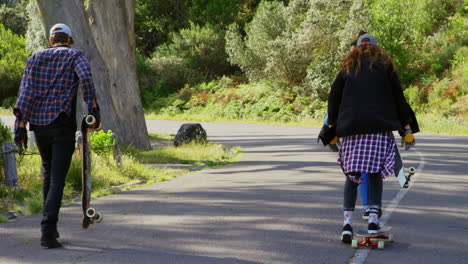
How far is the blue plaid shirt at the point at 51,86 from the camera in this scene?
5.58 m

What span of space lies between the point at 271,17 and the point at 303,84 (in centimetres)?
681

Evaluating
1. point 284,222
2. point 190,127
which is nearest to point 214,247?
point 284,222

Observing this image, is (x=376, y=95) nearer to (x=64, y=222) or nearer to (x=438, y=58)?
(x=64, y=222)

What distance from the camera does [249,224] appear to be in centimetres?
679

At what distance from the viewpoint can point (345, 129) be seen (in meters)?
5.64

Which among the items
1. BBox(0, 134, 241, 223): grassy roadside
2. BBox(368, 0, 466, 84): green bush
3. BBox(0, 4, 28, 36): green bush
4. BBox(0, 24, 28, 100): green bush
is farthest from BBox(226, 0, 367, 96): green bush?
BBox(0, 4, 28, 36): green bush

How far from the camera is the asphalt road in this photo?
212 inches

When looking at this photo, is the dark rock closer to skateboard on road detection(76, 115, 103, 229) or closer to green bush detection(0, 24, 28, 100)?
skateboard on road detection(76, 115, 103, 229)

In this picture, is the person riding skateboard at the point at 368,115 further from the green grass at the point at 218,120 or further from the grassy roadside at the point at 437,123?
the green grass at the point at 218,120

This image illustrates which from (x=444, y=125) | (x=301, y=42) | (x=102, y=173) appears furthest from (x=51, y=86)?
(x=301, y=42)

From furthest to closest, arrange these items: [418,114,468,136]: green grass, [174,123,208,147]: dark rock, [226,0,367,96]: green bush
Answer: [226,0,367,96]: green bush
[418,114,468,136]: green grass
[174,123,208,147]: dark rock

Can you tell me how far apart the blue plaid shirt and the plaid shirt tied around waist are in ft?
7.94

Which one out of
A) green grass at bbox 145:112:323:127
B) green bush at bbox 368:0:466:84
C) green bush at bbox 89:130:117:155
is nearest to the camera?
green bush at bbox 89:130:117:155

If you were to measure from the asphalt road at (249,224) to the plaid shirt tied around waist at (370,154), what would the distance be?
2.38 ft
